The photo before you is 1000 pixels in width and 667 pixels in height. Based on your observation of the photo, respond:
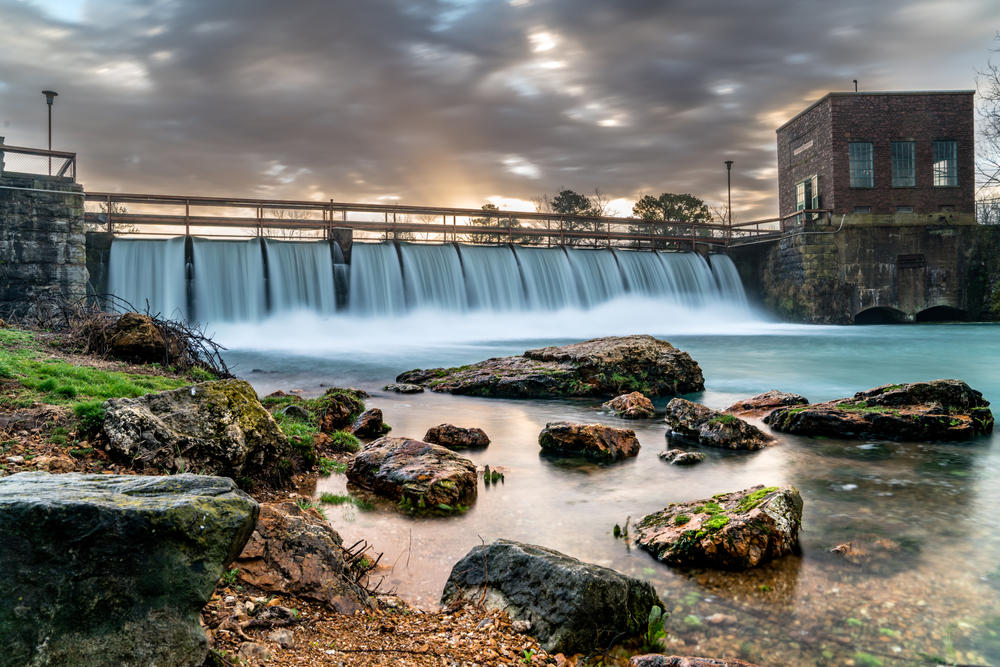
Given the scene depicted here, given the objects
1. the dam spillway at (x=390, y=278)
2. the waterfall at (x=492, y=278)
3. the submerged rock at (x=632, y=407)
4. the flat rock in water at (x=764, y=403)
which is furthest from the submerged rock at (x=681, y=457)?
the waterfall at (x=492, y=278)

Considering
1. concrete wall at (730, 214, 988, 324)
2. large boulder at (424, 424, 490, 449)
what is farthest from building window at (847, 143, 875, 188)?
large boulder at (424, 424, 490, 449)

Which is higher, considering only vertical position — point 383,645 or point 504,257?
point 504,257

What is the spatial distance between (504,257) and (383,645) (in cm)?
2758

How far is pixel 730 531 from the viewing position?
3.78m

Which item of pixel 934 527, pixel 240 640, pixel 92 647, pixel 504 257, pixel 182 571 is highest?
pixel 504 257

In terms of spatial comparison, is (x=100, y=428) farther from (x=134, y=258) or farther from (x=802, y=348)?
(x=134, y=258)

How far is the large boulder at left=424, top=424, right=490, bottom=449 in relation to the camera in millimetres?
6867

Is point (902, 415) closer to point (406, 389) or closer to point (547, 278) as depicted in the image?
point (406, 389)

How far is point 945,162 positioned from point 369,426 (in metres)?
33.7

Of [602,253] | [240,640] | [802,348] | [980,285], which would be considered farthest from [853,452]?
[980,285]

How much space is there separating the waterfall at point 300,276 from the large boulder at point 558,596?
906 inches

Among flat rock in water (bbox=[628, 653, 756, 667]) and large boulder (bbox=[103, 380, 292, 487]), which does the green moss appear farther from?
large boulder (bbox=[103, 380, 292, 487])

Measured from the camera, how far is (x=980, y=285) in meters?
27.6

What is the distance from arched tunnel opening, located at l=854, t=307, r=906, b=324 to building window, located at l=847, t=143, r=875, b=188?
6.23m
